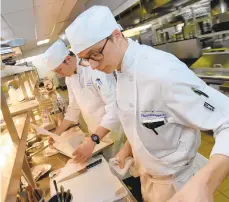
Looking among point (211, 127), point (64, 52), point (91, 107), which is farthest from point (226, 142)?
point (64, 52)

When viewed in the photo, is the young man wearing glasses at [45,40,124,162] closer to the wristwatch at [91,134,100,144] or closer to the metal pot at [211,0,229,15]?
the wristwatch at [91,134,100,144]

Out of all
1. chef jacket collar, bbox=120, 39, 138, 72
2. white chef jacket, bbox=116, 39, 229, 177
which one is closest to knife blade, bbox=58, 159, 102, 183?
white chef jacket, bbox=116, 39, 229, 177

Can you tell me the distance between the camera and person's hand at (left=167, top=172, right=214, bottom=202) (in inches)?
31.0

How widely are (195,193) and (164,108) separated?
52cm

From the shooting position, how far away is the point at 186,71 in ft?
3.99

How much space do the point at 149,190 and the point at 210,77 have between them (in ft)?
10.4

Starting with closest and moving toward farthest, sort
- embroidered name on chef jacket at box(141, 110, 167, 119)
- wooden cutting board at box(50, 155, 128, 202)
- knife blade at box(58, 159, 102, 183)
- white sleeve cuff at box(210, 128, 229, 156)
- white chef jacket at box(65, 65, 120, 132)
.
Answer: white sleeve cuff at box(210, 128, 229, 156), embroidered name on chef jacket at box(141, 110, 167, 119), wooden cutting board at box(50, 155, 128, 202), knife blade at box(58, 159, 102, 183), white chef jacket at box(65, 65, 120, 132)

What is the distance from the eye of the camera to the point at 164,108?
125 cm

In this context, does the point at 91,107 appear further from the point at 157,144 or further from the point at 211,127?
the point at 211,127

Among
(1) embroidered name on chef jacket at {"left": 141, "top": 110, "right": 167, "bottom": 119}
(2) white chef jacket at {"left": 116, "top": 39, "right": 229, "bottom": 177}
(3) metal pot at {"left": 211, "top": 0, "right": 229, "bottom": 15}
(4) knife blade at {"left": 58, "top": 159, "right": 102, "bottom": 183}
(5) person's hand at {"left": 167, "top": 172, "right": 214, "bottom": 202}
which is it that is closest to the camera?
(5) person's hand at {"left": 167, "top": 172, "right": 214, "bottom": 202}

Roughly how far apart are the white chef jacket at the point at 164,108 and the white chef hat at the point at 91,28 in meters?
0.15

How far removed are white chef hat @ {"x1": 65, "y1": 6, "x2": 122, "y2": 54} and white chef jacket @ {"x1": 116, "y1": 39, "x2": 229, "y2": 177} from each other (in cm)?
15

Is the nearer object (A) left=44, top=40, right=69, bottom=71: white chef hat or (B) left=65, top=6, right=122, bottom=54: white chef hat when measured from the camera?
(B) left=65, top=6, right=122, bottom=54: white chef hat

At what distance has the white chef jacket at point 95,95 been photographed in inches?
84.4
